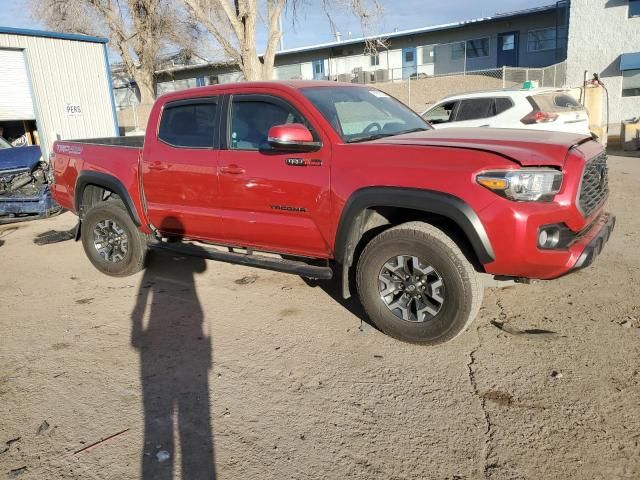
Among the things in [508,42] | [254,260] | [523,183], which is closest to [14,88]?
[254,260]

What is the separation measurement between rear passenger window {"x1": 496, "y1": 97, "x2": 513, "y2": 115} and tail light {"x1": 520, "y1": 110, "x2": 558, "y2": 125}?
1.15 feet

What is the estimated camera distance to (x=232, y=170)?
4258 millimetres

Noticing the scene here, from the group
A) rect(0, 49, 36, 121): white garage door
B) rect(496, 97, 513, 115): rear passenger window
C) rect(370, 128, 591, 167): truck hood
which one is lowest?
rect(370, 128, 591, 167): truck hood

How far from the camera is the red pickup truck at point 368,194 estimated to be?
3.17m

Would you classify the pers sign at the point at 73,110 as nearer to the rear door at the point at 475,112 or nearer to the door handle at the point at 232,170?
the rear door at the point at 475,112

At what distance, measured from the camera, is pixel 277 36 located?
585 inches

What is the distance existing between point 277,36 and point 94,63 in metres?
5.66

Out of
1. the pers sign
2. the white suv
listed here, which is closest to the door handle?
the white suv

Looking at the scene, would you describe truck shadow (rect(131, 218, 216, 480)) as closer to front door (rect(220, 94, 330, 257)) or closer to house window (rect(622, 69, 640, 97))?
front door (rect(220, 94, 330, 257))

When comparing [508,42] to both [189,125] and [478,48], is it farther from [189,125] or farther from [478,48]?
[189,125]

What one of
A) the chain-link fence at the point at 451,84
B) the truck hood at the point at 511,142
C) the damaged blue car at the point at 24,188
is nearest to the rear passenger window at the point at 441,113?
the truck hood at the point at 511,142

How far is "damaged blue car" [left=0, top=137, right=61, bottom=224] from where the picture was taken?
847 centimetres

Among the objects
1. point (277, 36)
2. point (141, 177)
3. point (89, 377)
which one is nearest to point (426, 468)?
point (89, 377)

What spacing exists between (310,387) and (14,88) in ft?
46.9
